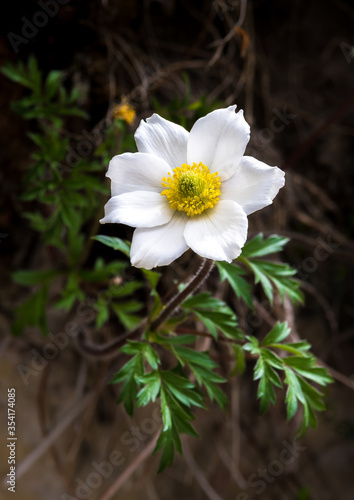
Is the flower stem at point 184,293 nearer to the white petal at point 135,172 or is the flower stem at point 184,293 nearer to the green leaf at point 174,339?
the green leaf at point 174,339

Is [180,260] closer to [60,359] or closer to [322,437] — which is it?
[60,359]

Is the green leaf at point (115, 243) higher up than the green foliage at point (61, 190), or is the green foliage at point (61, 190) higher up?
the green leaf at point (115, 243)

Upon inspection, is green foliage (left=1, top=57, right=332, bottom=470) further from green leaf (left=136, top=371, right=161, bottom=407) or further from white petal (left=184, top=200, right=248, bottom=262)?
white petal (left=184, top=200, right=248, bottom=262)

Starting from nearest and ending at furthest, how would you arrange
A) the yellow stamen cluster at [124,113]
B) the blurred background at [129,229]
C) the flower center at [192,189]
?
the flower center at [192,189] < the yellow stamen cluster at [124,113] < the blurred background at [129,229]

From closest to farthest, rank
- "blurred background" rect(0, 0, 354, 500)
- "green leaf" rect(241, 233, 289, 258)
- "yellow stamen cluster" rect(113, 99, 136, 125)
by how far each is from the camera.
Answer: "green leaf" rect(241, 233, 289, 258) < "yellow stamen cluster" rect(113, 99, 136, 125) < "blurred background" rect(0, 0, 354, 500)

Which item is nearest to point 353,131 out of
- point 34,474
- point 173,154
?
point 173,154

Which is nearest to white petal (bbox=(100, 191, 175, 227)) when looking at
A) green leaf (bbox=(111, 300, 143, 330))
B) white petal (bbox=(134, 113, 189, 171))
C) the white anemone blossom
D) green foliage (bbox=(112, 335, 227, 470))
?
the white anemone blossom

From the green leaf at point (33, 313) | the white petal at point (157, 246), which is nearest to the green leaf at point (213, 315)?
the white petal at point (157, 246)
